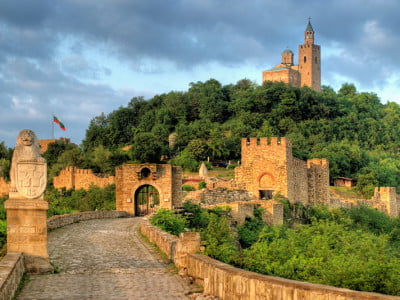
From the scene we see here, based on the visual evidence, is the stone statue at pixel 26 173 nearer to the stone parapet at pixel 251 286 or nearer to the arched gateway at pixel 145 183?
the stone parapet at pixel 251 286

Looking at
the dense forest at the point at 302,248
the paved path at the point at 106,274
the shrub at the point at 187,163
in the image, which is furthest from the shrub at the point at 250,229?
the shrub at the point at 187,163

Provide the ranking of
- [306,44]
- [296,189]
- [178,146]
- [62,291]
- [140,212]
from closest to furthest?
1. [62,291]
2. [140,212]
3. [296,189]
4. [178,146]
5. [306,44]

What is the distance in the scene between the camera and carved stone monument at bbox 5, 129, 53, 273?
9.32m

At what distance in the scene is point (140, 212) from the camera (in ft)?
89.7

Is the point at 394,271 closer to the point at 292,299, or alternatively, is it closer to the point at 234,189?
the point at 292,299

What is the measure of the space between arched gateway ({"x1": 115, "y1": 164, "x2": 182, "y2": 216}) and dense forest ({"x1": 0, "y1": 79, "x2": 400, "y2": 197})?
82.6 feet

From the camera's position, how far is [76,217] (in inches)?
803

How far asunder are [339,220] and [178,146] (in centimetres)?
3327

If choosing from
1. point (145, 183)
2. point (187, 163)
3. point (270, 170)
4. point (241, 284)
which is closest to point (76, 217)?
point (145, 183)

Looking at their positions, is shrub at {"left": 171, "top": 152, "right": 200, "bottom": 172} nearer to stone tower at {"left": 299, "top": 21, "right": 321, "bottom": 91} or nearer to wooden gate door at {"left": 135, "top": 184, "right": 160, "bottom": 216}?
wooden gate door at {"left": 135, "top": 184, "right": 160, "bottom": 216}

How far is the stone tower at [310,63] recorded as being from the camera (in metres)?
96.2

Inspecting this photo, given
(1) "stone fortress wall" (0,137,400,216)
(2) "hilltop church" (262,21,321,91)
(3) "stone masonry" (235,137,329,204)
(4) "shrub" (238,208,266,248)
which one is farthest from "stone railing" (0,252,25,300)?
(2) "hilltop church" (262,21,321,91)

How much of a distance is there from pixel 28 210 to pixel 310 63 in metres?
91.2

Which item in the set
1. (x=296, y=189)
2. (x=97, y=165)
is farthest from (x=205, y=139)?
(x=296, y=189)
